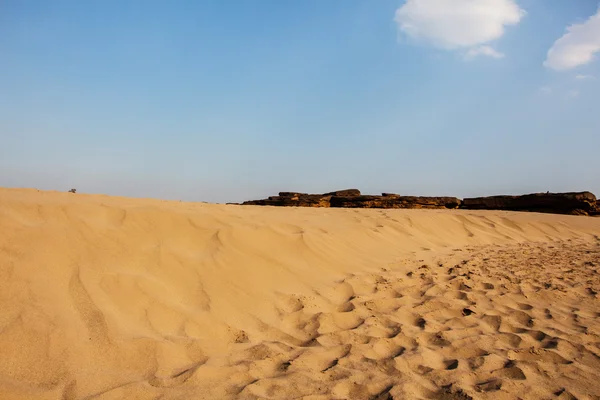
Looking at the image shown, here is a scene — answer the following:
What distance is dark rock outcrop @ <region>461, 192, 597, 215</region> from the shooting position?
583 inches

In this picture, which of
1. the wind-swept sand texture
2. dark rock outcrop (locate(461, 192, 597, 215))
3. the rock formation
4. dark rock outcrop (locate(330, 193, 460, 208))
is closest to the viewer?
the wind-swept sand texture

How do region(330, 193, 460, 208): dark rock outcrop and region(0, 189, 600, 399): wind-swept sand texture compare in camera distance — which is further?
region(330, 193, 460, 208): dark rock outcrop

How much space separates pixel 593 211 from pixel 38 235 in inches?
741

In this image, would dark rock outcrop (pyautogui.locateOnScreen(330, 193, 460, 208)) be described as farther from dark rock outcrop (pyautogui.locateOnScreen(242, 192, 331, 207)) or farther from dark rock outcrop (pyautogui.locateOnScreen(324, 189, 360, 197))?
dark rock outcrop (pyautogui.locateOnScreen(242, 192, 331, 207))

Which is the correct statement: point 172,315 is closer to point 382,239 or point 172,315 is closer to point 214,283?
point 214,283

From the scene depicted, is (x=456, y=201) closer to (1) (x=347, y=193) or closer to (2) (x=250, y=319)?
(1) (x=347, y=193)

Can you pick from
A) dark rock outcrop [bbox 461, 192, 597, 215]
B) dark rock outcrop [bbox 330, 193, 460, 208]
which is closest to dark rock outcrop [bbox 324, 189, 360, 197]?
dark rock outcrop [bbox 330, 193, 460, 208]

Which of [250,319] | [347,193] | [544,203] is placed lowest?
[250,319]

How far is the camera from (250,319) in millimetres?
2648

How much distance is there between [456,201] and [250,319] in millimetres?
15643

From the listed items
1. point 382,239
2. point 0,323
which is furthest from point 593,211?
point 0,323

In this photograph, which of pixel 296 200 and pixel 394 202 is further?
pixel 296 200

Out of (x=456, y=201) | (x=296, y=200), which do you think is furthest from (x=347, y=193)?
(x=456, y=201)

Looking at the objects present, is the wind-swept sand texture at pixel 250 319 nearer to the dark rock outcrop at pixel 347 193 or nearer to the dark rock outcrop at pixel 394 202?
the dark rock outcrop at pixel 394 202
